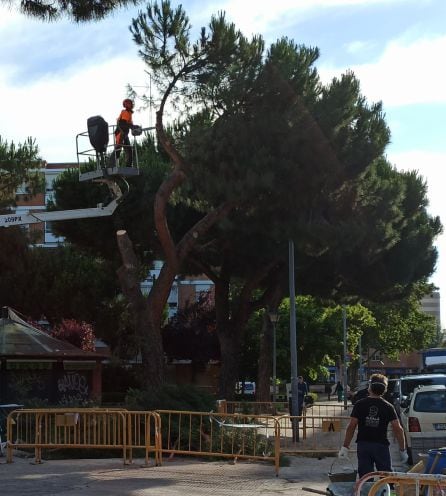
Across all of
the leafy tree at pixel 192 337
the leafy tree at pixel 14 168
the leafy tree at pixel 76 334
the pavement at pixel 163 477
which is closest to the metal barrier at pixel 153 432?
the pavement at pixel 163 477

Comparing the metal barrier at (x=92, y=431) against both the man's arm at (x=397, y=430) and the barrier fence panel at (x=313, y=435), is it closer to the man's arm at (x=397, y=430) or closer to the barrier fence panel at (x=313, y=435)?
the barrier fence panel at (x=313, y=435)

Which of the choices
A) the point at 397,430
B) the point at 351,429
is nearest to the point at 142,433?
the point at 351,429

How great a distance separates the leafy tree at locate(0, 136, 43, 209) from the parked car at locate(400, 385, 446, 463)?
72.4ft

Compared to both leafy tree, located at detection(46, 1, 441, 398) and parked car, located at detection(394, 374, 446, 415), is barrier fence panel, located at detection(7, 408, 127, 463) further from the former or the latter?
parked car, located at detection(394, 374, 446, 415)

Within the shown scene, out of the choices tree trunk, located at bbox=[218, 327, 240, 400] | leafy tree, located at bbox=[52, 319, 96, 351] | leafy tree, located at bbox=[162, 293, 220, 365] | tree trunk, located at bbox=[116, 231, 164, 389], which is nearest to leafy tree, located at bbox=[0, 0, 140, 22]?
tree trunk, located at bbox=[116, 231, 164, 389]

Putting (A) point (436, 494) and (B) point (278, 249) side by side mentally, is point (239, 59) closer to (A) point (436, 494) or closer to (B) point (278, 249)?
(B) point (278, 249)

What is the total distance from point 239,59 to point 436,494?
16523mm

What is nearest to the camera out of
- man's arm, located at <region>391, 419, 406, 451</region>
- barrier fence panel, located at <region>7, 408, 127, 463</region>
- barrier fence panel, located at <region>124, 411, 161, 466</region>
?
man's arm, located at <region>391, 419, 406, 451</region>

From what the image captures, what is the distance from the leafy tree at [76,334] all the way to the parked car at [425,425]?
28083mm

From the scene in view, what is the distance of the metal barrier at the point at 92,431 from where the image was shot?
15367 millimetres

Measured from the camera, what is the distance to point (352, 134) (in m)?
24.8

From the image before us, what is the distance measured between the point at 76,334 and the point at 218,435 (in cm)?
2786

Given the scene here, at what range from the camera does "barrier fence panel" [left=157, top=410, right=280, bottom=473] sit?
52.0ft

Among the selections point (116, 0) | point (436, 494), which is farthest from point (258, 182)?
point (436, 494)
